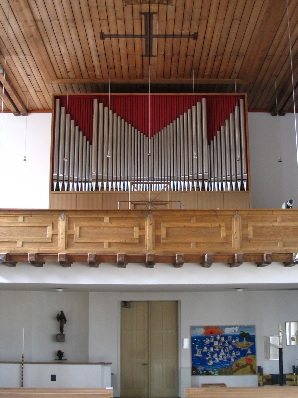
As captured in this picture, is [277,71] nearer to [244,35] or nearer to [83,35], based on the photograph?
[244,35]

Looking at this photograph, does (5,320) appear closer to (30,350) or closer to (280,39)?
(30,350)

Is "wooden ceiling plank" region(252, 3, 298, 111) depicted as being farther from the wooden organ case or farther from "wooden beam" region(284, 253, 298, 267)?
"wooden beam" region(284, 253, 298, 267)

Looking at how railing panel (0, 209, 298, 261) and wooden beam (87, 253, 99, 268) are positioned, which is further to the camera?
railing panel (0, 209, 298, 261)

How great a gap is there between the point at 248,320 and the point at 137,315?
2.66 meters

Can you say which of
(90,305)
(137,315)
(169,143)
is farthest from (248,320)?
(169,143)

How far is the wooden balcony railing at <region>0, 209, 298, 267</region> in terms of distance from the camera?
977 cm

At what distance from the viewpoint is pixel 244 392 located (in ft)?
34.0

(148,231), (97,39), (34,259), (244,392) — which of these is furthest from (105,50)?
(244,392)

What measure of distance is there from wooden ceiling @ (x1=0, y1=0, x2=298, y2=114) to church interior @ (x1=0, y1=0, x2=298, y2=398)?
4 centimetres

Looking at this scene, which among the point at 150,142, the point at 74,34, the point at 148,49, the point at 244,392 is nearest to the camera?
the point at 244,392

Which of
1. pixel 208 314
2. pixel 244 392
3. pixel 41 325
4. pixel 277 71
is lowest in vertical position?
pixel 244 392

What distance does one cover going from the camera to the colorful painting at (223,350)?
14000mm

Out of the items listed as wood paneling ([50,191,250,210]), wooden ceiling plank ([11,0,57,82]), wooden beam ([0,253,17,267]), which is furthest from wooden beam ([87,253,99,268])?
wooden ceiling plank ([11,0,57,82])

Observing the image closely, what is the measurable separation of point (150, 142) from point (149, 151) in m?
0.23
